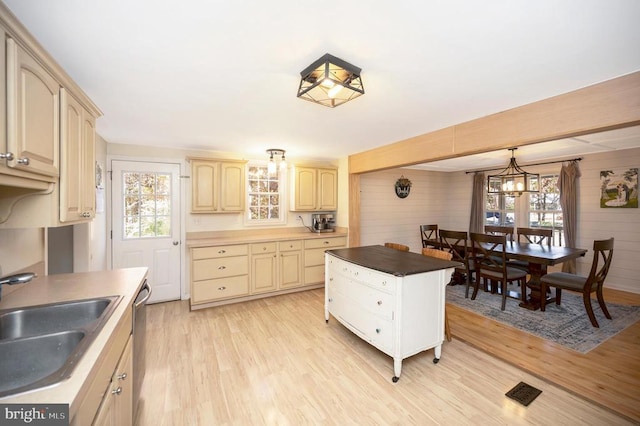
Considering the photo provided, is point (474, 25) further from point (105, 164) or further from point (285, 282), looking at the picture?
point (105, 164)

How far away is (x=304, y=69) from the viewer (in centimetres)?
168

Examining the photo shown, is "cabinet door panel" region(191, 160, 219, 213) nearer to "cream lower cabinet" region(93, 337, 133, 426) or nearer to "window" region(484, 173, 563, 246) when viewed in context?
"cream lower cabinet" region(93, 337, 133, 426)

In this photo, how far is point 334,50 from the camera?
1485 mm

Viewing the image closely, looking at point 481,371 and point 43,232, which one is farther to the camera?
point 481,371

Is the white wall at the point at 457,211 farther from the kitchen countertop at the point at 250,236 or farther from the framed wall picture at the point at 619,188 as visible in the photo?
the kitchen countertop at the point at 250,236

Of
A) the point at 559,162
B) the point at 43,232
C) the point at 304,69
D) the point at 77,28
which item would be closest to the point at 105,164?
the point at 43,232

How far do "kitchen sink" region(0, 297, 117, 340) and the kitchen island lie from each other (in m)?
1.87

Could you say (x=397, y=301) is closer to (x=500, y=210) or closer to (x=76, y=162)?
(x=76, y=162)

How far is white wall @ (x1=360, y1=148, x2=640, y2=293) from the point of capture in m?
4.23

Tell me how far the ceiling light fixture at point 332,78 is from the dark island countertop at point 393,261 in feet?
4.58

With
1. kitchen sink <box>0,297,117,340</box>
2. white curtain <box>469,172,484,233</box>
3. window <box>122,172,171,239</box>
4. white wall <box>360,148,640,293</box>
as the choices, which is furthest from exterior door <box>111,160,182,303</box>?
white curtain <box>469,172,484,233</box>

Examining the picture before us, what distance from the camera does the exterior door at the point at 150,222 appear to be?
3.64m

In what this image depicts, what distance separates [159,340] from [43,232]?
58.8 inches

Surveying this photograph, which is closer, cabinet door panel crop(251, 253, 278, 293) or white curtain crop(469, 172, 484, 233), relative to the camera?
cabinet door panel crop(251, 253, 278, 293)
